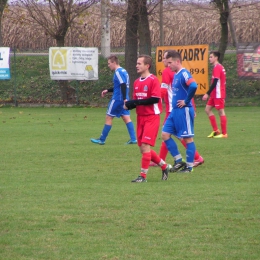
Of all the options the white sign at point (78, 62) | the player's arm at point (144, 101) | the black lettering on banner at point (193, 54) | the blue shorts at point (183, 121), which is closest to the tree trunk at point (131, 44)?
the white sign at point (78, 62)

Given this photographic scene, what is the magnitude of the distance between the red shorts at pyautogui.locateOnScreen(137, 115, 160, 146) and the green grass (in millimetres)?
585

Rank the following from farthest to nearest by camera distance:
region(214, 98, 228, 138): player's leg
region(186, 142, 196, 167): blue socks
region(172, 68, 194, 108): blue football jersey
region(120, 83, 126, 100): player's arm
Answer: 1. region(214, 98, 228, 138): player's leg
2. region(120, 83, 126, 100): player's arm
3. region(186, 142, 196, 167): blue socks
4. region(172, 68, 194, 108): blue football jersey

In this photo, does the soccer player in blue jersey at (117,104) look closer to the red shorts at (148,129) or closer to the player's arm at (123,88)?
the player's arm at (123,88)

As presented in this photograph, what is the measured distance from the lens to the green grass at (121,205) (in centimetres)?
547

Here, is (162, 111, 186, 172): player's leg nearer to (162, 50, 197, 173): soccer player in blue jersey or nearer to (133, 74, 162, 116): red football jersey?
(162, 50, 197, 173): soccer player in blue jersey

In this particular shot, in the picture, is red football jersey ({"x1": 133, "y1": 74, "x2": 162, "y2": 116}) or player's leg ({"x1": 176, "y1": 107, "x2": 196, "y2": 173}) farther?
player's leg ({"x1": 176, "y1": 107, "x2": 196, "y2": 173})

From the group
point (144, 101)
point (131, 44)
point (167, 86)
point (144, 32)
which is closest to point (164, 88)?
point (167, 86)

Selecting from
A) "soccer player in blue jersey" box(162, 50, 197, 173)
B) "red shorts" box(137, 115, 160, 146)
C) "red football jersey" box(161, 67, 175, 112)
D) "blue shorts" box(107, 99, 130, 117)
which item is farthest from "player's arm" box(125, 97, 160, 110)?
"blue shorts" box(107, 99, 130, 117)

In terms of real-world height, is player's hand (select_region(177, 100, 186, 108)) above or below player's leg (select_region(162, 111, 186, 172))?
above

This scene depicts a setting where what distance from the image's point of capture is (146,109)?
8922mm

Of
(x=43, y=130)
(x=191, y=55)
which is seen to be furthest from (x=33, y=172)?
(x=191, y=55)

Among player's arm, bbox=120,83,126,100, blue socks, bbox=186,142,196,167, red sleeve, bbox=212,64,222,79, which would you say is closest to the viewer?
blue socks, bbox=186,142,196,167

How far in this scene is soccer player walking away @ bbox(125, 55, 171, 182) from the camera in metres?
8.78

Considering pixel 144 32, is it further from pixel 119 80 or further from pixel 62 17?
pixel 119 80
